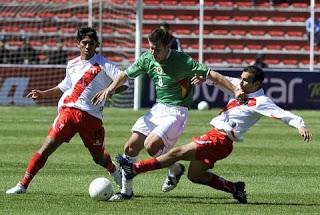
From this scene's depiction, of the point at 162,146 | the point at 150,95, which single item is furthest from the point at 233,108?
the point at 150,95

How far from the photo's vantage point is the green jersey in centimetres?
1136

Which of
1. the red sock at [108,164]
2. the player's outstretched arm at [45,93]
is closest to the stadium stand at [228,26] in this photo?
the player's outstretched arm at [45,93]

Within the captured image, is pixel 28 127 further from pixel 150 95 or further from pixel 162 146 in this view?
pixel 162 146

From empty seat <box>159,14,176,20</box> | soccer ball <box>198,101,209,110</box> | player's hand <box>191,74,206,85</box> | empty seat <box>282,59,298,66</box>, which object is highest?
player's hand <box>191,74,206,85</box>

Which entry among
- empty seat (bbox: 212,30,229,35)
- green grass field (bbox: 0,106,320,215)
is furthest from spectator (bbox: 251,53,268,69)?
green grass field (bbox: 0,106,320,215)

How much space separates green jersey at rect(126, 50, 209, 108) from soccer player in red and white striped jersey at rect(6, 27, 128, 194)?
0.33m

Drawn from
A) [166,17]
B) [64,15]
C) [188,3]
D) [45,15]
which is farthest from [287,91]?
[45,15]

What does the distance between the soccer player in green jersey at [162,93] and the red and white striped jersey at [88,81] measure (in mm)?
541

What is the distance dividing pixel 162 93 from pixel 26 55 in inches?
781

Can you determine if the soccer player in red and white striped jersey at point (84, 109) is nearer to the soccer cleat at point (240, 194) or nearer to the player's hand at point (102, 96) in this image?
the player's hand at point (102, 96)

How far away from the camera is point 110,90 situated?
11.1 m

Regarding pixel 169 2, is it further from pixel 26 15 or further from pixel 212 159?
pixel 212 159

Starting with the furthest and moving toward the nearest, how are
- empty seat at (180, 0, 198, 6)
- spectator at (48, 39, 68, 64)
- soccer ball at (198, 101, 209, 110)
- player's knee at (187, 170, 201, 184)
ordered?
empty seat at (180, 0, 198, 6) < spectator at (48, 39, 68, 64) < soccer ball at (198, 101, 209, 110) < player's knee at (187, 170, 201, 184)

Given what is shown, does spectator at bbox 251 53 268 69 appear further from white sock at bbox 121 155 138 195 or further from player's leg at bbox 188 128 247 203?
white sock at bbox 121 155 138 195
